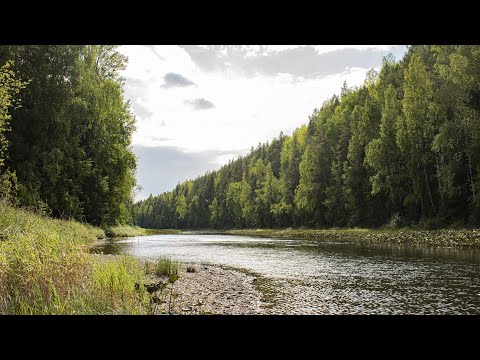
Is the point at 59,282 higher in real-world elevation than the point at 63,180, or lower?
lower

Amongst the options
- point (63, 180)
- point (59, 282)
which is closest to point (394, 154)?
point (63, 180)

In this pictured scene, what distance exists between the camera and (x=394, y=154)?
44031mm

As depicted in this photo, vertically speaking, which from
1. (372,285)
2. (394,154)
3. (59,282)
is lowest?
(372,285)

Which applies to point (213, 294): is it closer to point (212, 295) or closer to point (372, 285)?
point (212, 295)

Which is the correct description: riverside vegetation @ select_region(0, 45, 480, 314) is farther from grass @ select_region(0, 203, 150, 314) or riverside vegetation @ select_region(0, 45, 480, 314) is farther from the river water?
the river water

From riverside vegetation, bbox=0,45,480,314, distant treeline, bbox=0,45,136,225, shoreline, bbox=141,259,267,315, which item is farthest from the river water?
distant treeline, bbox=0,45,136,225

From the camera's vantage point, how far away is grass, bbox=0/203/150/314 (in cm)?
671

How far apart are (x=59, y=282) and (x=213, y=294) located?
5.18m

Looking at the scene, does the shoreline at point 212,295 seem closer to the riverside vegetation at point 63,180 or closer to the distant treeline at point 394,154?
the riverside vegetation at point 63,180

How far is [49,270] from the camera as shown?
24.1ft
